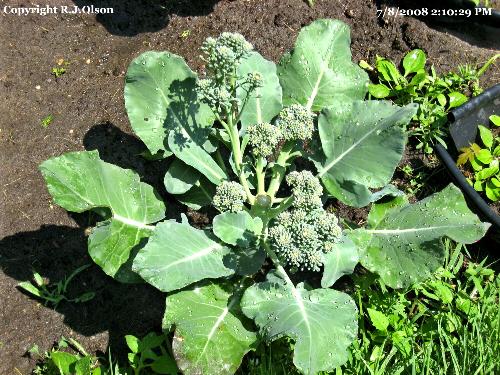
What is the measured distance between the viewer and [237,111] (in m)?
2.83

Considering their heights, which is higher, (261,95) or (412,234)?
(261,95)

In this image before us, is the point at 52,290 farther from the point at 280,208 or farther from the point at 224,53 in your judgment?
the point at 224,53

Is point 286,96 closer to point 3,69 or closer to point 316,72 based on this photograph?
point 316,72

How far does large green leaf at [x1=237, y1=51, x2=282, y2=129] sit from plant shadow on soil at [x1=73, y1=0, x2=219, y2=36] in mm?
958

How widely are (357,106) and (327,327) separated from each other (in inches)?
39.9

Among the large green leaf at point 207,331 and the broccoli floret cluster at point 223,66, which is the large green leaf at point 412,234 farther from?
the broccoli floret cluster at point 223,66

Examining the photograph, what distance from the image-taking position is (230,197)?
2.61 metres

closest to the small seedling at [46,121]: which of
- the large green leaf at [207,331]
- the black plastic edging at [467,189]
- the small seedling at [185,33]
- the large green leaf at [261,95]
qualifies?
the small seedling at [185,33]

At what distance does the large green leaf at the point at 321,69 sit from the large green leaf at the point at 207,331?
109 cm

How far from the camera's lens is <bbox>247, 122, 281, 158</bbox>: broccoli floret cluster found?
2.69 meters

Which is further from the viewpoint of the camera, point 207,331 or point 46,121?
point 46,121

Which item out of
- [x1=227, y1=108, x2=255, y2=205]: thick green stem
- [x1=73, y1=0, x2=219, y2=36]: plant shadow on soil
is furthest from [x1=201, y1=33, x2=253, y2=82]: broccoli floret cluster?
[x1=73, y1=0, x2=219, y2=36]: plant shadow on soil

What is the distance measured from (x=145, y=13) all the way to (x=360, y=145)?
176 cm

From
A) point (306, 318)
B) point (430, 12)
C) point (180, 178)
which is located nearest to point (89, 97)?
point (180, 178)
